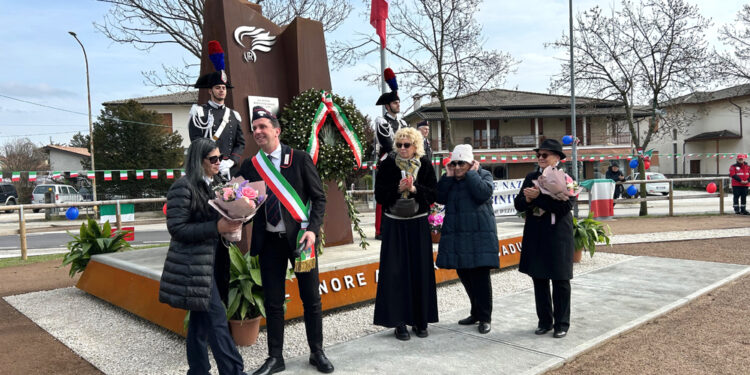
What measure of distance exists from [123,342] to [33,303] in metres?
2.54

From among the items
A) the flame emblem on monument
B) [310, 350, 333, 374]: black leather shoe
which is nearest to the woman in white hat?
[310, 350, 333, 374]: black leather shoe

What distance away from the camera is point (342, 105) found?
6.60m

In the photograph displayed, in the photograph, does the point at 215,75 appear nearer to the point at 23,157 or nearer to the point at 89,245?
the point at 89,245

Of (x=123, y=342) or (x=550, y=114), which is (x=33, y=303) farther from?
(x=550, y=114)

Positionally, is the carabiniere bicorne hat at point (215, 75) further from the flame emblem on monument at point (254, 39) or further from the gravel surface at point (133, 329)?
the gravel surface at point (133, 329)

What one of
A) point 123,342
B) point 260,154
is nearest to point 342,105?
point 260,154

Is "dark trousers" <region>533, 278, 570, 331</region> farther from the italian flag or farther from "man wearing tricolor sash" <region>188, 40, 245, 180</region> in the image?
the italian flag

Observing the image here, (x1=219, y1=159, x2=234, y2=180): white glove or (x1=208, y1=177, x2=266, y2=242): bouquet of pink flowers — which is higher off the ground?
(x1=219, y1=159, x2=234, y2=180): white glove

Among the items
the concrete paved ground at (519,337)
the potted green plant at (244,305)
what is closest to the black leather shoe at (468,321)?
the concrete paved ground at (519,337)

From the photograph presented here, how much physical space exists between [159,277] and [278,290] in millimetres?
1916

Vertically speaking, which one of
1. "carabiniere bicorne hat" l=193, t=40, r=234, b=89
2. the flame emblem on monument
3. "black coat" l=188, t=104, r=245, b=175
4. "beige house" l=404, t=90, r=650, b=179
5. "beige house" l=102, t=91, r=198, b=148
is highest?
"beige house" l=102, t=91, r=198, b=148

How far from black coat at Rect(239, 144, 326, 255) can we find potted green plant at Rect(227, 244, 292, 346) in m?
0.76

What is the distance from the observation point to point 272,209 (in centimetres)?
349

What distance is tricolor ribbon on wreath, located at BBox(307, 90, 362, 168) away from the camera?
20.3 ft
